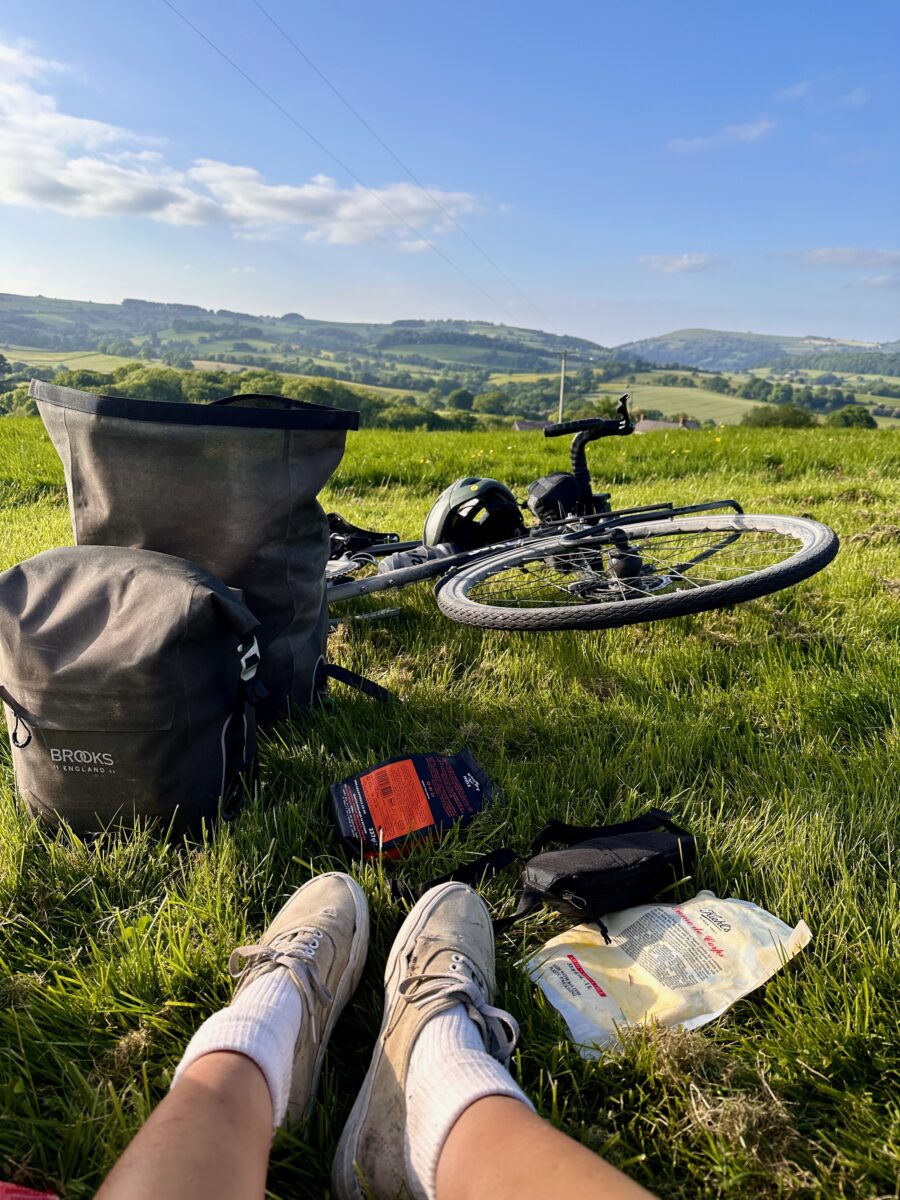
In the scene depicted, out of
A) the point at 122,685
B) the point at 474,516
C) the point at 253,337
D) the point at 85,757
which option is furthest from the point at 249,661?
the point at 253,337

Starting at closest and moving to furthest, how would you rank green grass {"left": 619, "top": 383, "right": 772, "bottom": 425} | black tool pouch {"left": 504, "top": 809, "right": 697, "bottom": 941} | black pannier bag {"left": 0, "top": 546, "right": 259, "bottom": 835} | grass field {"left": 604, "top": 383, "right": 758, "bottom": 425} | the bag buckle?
1. black tool pouch {"left": 504, "top": 809, "right": 697, "bottom": 941}
2. black pannier bag {"left": 0, "top": 546, "right": 259, "bottom": 835}
3. the bag buckle
4. grass field {"left": 604, "top": 383, "right": 758, "bottom": 425}
5. green grass {"left": 619, "top": 383, "right": 772, "bottom": 425}

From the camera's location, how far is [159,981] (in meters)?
1.55

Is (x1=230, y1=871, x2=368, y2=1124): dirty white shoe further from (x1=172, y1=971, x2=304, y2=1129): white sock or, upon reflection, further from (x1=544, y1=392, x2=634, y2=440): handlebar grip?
(x1=544, y1=392, x2=634, y2=440): handlebar grip

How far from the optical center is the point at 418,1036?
1.36 m

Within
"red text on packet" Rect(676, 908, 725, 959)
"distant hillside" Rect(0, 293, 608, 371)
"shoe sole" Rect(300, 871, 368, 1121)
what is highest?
"distant hillside" Rect(0, 293, 608, 371)

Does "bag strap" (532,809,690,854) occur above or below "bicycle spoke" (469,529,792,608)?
below

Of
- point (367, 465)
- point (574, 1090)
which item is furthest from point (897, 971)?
point (367, 465)

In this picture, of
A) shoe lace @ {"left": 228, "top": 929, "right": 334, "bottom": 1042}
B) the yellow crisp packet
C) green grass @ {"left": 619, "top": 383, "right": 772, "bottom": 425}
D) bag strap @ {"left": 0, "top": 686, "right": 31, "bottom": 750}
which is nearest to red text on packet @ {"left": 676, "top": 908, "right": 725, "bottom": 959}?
the yellow crisp packet

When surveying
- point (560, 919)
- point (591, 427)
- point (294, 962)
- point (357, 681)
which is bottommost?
point (560, 919)

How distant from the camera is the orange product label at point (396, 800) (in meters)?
2.02

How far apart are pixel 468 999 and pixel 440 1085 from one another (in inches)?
7.8

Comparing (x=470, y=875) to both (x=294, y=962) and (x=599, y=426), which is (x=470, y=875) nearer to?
(x=294, y=962)

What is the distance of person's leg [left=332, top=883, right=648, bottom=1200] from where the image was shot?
105 centimetres

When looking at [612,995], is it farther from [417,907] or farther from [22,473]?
[22,473]
